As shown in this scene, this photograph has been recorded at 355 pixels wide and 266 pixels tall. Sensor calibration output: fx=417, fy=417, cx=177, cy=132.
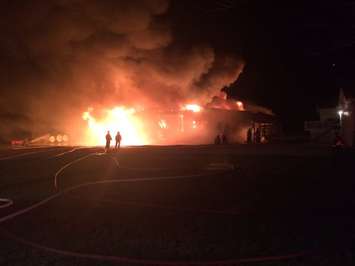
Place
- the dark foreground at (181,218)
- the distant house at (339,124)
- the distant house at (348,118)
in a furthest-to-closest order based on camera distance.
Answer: the distant house at (339,124), the distant house at (348,118), the dark foreground at (181,218)

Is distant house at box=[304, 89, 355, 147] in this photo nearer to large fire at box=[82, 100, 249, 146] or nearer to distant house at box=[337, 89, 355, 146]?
distant house at box=[337, 89, 355, 146]

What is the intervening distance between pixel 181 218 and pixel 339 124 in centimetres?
2833

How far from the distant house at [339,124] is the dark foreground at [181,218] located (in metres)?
15.4

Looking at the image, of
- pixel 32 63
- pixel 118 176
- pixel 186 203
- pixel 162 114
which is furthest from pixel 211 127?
pixel 186 203

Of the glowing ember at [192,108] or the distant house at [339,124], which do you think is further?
the glowing ember at [192,108]

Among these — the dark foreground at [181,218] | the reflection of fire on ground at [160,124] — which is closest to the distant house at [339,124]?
the reflection of fire on ground at [160,124]

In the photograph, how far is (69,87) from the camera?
1624 inches

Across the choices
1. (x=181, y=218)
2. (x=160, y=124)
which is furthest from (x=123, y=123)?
(x=181, y=218)

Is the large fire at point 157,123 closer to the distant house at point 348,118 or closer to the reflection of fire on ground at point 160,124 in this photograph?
the reflection of fire on ground at point 160,124

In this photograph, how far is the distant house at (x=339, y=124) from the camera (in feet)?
96.5

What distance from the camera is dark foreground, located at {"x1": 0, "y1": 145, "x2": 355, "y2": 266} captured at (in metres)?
5.98

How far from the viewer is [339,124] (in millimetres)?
33312

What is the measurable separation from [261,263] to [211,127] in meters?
36.1

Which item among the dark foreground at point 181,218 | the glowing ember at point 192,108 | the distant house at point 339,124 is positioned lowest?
the dark foreground at point 181,218
